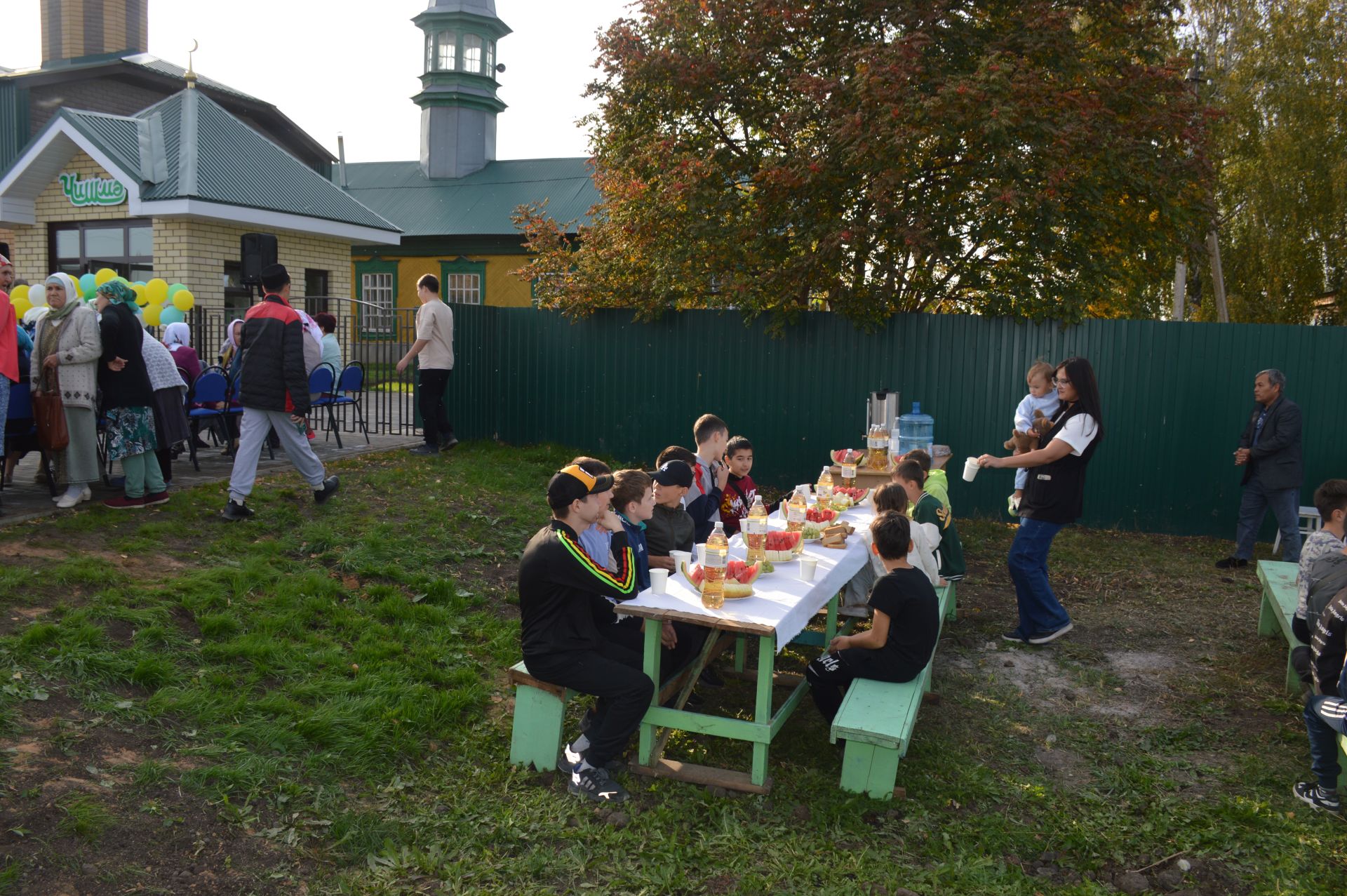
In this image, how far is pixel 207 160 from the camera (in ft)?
52.2

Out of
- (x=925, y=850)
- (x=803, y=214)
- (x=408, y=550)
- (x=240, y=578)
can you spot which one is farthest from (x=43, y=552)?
(x=803, y=214)

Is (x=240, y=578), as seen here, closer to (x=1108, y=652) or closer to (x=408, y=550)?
(x=408, y=550)

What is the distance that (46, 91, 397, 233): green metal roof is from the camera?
15.4m

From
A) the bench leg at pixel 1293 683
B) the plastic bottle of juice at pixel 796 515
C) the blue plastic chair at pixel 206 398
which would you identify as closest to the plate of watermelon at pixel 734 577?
the plastic bottle of juice at pixel 796 515

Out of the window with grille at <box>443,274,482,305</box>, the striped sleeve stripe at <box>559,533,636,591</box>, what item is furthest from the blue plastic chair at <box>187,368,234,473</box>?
the window with grille at <box>443,274,482,305</box>

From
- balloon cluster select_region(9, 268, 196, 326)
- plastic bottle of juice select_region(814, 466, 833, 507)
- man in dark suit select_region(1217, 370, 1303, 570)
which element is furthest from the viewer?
balloon cluster select_region(9, 268, 196, 326)

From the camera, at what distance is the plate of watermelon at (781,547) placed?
5.17 meters

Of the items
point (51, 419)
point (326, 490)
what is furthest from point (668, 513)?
point (51, 419)

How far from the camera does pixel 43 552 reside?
19.8 feet

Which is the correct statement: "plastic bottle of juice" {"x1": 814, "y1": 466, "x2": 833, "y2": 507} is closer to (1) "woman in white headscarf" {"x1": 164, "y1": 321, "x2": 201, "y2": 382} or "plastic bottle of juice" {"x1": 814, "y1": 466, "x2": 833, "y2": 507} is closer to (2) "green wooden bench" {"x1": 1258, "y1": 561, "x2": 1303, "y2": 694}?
(2) "green wooden bench" {"x1": 1258, "y1": 561, "x2": 1303, "y2": 694}

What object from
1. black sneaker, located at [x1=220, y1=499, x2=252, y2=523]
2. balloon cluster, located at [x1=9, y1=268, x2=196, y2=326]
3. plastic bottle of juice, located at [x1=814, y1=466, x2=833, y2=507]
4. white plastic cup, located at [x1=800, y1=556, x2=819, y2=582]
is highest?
balloon cluster, located at [x1=9, y1=268, x2=196, y2=326]

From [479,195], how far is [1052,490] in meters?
22.8

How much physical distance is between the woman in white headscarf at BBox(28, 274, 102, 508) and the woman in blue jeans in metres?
6.20

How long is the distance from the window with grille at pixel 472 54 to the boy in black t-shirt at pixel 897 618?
26127 mm
